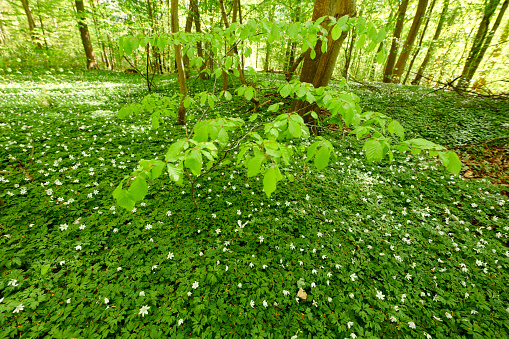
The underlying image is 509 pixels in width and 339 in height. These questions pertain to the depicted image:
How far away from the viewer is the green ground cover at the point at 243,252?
2.47 m

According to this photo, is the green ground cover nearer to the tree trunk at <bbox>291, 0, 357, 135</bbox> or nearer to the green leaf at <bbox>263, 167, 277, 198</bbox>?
the green leaf at <bbox>263, 167, 277, 198</bbox>

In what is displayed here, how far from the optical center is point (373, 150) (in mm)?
1693

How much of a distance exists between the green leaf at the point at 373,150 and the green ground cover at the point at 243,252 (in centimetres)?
116

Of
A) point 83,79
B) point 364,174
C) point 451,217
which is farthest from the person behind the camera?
point 83,79

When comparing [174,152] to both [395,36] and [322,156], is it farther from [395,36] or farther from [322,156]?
[395,36]

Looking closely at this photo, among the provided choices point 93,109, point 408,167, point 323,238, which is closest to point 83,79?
point 93,109

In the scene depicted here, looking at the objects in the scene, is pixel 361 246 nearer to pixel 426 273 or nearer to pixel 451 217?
pixel 426 273

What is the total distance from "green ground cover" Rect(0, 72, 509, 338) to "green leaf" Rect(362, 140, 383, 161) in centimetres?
116

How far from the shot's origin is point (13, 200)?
3.57 m

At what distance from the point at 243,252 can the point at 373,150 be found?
255 cm

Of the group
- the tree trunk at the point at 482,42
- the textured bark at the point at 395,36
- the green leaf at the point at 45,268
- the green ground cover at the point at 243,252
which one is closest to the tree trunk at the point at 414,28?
the textured bark at the point at 395,36

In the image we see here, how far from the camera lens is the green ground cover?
247cm

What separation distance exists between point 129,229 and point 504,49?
106 ft

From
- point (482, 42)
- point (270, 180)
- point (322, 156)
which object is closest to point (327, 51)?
point (322, 156)
